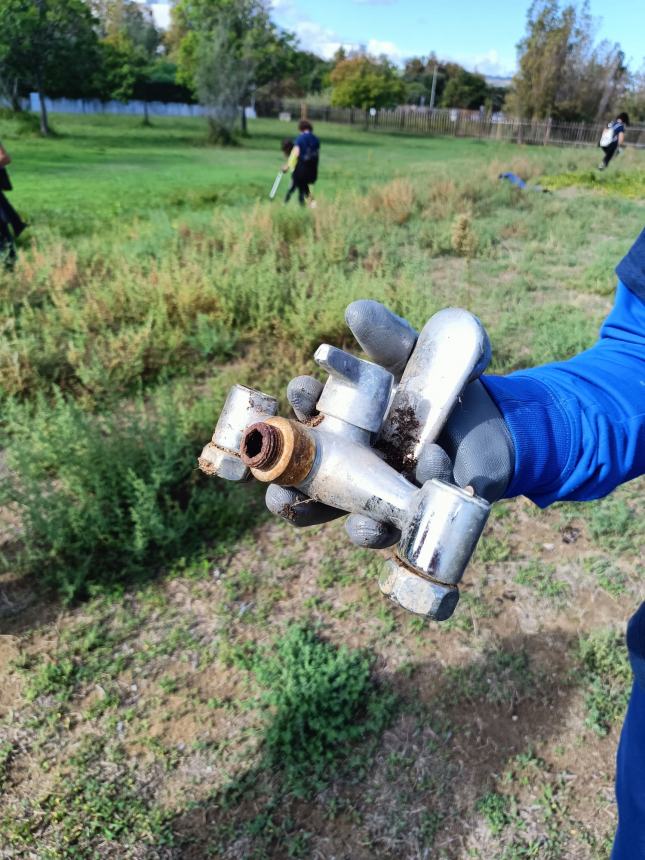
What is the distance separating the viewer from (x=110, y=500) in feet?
10.2

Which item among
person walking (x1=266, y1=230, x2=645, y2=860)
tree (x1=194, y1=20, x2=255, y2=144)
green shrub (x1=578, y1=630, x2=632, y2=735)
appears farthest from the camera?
tree (x1=194, y1=20, x2=255, y2=144)

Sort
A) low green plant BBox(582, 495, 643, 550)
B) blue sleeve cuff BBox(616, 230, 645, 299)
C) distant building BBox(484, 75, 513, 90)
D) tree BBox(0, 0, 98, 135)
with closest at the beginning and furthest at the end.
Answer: blue sleeve cuff BBox(616, 230, 645, 299) → low green plant BBox(582, 495, 643, 550) → tree BBox(0, 0, 98, 135) → distant building BBox(484, 75, 513, 90)

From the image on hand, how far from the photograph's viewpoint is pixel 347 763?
2.22 m

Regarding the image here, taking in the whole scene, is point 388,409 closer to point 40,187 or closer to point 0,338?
point 0,338

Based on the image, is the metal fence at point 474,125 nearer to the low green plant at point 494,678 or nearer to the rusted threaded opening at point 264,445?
the low green plant at point 494,678

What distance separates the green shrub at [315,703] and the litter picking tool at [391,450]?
4.68 ft

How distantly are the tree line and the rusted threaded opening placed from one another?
25318 mm

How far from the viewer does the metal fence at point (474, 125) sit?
35.3 m

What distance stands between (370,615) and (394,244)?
5345 millimetres

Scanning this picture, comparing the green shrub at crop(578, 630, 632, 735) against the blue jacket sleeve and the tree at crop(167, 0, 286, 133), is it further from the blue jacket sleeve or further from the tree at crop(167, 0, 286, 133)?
the tree at crop(167, 0, 286, 133)

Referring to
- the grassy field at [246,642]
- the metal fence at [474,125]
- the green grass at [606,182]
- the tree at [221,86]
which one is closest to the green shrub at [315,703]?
the grassy field at [246,642]

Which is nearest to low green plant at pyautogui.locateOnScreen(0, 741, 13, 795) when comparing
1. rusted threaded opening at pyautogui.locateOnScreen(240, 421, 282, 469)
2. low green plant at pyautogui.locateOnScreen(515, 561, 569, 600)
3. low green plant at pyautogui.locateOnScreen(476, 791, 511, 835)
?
low green plant at pyautogui.locateOnScreen(476, 791, 511, 835)

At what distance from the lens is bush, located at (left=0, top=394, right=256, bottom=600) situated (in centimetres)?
289

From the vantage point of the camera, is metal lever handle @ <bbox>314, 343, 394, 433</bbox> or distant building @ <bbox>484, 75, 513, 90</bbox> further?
distant building @ <bbox>484, 75, 513, 90</bbox>
